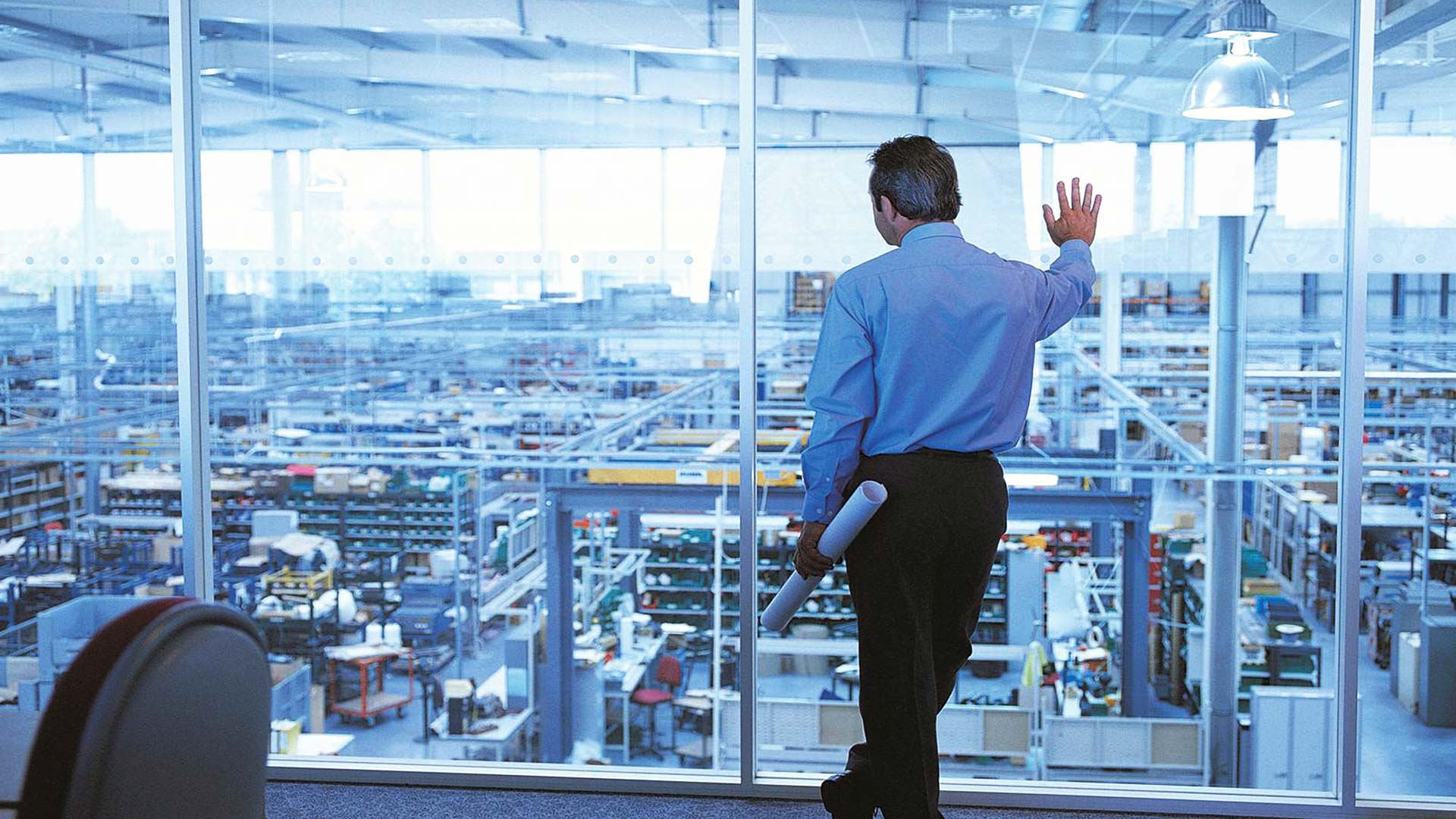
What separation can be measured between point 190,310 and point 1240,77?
2547mm

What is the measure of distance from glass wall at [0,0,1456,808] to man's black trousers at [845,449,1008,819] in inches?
8.4

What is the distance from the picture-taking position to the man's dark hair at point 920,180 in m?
1.79

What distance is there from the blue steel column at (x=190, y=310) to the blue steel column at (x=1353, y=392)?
88.9 inches

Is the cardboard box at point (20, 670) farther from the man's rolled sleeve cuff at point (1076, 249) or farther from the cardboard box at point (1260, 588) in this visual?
the cardboard box at point (1260, 588)

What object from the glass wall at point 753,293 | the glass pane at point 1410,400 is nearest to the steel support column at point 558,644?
the glass wall at point 753,293

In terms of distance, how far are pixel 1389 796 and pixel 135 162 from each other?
10.8 feet

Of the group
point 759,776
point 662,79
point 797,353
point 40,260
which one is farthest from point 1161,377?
point 40,260

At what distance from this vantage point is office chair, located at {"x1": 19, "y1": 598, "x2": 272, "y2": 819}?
2.31ft

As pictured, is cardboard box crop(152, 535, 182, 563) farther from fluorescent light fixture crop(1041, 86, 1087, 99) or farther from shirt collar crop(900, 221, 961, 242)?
shirt collar crop(900, 221, 961, 242)

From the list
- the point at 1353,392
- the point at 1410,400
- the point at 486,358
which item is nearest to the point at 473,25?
the point at 486,358

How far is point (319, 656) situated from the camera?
318 inches

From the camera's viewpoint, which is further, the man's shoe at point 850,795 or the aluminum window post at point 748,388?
the aluminum window post at point 748,388

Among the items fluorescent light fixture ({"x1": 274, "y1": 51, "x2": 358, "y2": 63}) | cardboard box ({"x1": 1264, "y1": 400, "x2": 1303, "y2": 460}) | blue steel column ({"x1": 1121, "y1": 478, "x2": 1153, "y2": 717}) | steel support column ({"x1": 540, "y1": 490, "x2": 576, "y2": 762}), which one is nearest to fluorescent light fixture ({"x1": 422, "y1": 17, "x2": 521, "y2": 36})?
fluorescent light fixture ({"x1": 274, "y1": 51, "x2": 358, "y2": 63})

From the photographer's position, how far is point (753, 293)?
7.64ft
